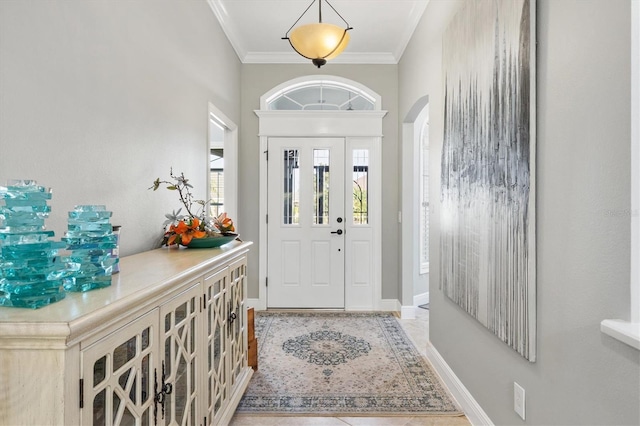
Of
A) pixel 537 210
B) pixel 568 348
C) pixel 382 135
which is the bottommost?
pixel 568 348

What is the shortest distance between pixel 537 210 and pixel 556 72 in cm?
53

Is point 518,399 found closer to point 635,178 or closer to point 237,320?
point 635,178

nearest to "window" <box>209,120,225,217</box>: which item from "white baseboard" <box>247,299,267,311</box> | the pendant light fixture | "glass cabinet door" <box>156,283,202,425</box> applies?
"white baseboard" <box>247,299,267,311</box>

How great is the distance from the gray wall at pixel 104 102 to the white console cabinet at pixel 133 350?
37cm

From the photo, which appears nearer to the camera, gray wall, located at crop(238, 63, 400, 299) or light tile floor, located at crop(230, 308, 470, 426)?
light tile floor, located at crop(230, 308, 470, 426)

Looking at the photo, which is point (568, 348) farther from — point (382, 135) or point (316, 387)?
point (382, 135)

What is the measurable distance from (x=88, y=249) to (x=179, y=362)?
555 mm

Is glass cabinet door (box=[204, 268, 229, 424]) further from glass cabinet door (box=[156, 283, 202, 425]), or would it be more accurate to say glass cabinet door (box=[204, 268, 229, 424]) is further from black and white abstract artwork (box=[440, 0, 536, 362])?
black and white abstract artwork (box=[440, 0, 536, 362])

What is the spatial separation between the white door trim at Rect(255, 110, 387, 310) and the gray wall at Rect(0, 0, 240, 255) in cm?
147

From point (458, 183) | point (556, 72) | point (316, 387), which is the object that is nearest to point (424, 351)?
point (316, 387)

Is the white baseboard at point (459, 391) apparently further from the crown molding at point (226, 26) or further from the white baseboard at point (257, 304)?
the crown molding at point (226, 26)

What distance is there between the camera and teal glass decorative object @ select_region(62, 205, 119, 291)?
38.2 inches

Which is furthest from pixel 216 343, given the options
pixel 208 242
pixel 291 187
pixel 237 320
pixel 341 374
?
pixel 291 187

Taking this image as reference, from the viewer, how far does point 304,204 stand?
4.19 metres
